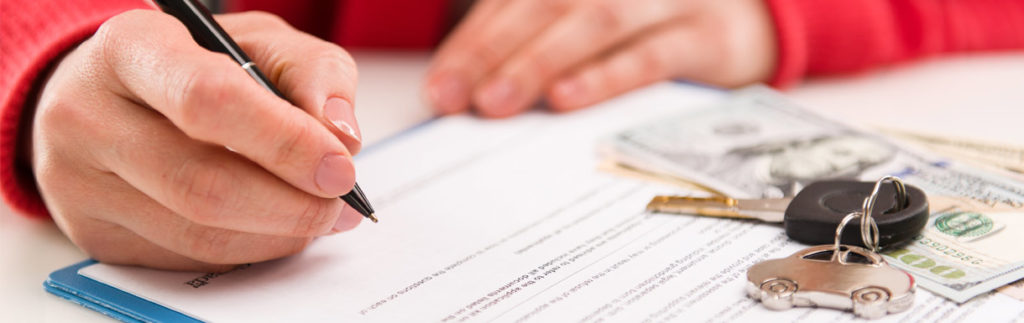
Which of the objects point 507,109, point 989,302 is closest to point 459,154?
point 507,109

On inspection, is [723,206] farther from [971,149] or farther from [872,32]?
[872,32]

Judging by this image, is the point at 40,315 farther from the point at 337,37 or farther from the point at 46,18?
the point at 337,37

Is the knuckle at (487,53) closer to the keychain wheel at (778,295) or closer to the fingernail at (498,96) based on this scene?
the fingernail at (498,96)

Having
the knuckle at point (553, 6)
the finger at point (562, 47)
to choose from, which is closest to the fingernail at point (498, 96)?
the finger at point (562, 47)

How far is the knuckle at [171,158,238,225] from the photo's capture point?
1.62 ft

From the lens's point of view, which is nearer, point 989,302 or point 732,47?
point 989,302

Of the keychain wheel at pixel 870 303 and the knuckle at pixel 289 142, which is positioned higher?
the knuckle at pixel 289 142

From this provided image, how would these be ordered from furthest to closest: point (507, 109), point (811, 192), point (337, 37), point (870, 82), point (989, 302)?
point (337, 37) → point (870, 82) → point (507, 109) → point (811, 192) → point (989, 302)

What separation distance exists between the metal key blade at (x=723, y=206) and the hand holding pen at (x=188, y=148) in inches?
8.0

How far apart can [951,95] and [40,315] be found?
2.63ft

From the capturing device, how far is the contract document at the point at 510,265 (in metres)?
0.47

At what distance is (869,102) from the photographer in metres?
0.90

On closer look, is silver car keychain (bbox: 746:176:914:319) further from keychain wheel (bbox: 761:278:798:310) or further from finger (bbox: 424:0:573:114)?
finger (bbox: 424:0:573:114)

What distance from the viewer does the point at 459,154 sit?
75cm
